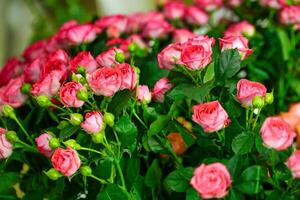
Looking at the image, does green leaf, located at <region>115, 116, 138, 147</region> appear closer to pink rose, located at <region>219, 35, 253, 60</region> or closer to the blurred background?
pink rose, located at <region>219, 35, 253, 60</region>

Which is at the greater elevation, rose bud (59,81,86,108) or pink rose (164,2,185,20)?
rose bud (59,81,86,108)

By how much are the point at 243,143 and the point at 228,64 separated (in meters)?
0.09

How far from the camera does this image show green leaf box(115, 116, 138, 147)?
0.52 meters

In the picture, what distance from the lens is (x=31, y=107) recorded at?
2.15ft

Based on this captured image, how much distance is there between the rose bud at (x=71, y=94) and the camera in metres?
0.51

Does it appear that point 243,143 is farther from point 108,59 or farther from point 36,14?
point 36,14

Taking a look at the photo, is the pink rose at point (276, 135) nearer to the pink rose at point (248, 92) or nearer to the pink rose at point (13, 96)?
the pink rose at point (248, 92)

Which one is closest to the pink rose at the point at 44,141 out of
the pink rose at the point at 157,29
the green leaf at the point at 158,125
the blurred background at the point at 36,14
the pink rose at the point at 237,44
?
the green leaf at the point at 158,125

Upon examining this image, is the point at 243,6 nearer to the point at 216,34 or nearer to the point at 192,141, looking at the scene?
the point at 216,34

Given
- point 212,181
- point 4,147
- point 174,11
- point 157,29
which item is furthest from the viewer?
point 174,11

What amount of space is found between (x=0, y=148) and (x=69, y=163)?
108 mm

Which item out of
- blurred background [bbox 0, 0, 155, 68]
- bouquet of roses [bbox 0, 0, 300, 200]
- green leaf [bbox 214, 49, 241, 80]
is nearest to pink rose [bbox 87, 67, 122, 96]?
bouquet of roses [bbox 0, 0, 300, 200]

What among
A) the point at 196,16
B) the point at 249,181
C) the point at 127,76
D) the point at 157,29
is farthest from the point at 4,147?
the point at 196,16

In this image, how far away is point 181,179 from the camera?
510 mm
